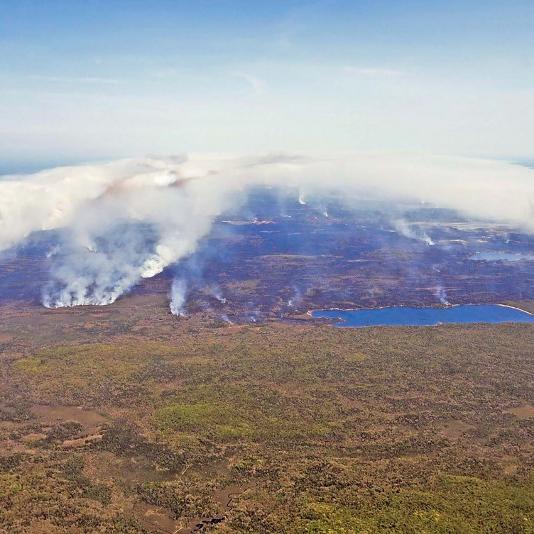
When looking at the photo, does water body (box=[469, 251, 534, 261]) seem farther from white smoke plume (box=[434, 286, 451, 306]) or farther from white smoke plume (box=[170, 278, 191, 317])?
white smoke plume (box=[170, 278, 191, 317])

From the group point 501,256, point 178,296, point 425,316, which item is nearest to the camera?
point 425,316

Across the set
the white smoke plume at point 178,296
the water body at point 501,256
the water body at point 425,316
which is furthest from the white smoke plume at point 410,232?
the white smoke plume at point 178,296

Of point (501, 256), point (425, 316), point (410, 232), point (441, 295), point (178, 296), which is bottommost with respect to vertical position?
point (410, 232)

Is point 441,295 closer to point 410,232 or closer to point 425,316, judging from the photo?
point 425,316

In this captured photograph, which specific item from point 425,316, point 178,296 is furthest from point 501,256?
point 178,296

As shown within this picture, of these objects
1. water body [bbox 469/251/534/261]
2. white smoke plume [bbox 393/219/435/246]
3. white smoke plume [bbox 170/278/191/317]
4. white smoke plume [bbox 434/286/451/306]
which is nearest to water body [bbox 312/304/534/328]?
white smoke plume [bbox 434/286/451/306]

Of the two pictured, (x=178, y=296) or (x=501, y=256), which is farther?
(x=501, y=256)

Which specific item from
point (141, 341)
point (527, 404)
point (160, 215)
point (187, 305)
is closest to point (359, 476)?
point (527, 404)

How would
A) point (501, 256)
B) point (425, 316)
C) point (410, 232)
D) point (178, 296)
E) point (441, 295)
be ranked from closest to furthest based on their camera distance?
point (425, 316) < point (178, 296) < point (441, 295) < point (501, 256) < point (410, 232)

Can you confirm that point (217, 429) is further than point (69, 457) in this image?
Yes

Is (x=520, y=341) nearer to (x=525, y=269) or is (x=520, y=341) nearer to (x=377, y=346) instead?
(x=377, y=346)
